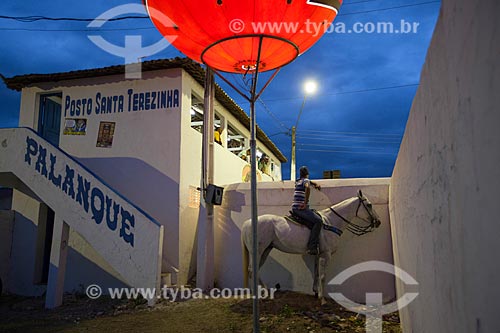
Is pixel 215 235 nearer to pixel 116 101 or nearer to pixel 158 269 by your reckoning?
pixel 158 269

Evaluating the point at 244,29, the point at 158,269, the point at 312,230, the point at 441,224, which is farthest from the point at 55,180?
the point at 441,224

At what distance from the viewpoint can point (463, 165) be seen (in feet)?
5.08

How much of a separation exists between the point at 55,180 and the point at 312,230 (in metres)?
6.44

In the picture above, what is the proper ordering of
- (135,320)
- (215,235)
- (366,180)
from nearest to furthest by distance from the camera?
1. (135,320)
2. (366,180)
3. (215,235)

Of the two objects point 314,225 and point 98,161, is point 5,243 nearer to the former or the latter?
point 98,161

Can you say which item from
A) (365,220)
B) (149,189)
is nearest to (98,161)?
(149,189)

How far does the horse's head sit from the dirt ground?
1862mm

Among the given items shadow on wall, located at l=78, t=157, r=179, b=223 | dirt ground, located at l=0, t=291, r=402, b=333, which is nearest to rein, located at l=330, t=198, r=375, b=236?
dirt ground, located at l=0, t=291, r=402, b=333

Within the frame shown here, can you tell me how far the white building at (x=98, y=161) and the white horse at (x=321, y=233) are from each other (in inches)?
117

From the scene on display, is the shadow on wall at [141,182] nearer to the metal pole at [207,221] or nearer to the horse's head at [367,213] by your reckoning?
the metal pole at [207,221]

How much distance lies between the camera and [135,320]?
6.52 m

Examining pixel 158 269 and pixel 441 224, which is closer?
pixel 441 224

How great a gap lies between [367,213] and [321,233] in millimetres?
1130

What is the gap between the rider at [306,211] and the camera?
Answer: 24.4 feet
